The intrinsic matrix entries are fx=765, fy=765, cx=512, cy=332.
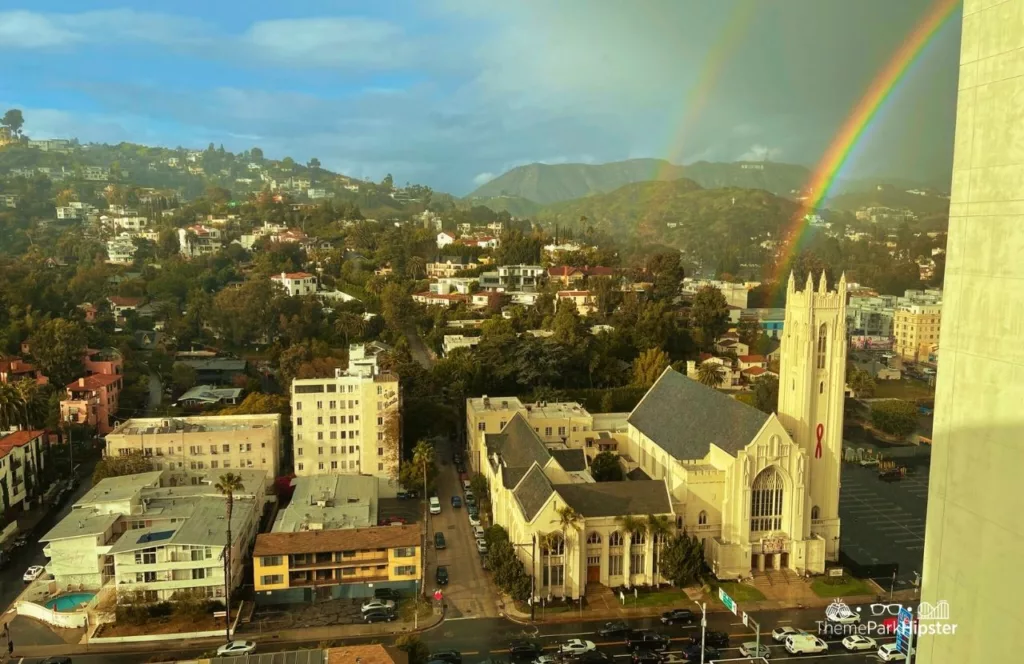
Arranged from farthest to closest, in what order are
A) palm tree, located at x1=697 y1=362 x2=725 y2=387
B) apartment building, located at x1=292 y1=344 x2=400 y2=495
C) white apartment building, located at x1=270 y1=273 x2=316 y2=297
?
1. white apartment building, located at x1=270 y1=273 x2=316 y2=297
2. palm tree, located at x1=697 y1=362 x2=725 y2=387
3. apartment building, located at x1=292 y1=344 x2=400 y2=495

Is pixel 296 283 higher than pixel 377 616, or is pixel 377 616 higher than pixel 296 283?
pixel 296 283

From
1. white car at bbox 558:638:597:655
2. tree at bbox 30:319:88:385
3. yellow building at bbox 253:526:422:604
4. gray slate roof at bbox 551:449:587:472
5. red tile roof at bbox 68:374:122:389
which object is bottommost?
white car at bbox 558:638:597:655

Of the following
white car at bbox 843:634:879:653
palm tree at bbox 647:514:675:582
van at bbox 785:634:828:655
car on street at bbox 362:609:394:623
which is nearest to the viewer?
van at bbox 785:634:828:655

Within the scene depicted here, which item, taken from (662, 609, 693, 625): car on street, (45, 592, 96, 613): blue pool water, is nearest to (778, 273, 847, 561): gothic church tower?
(662, 609, 693, 625): car on street

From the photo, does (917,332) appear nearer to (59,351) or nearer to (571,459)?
(571,459)

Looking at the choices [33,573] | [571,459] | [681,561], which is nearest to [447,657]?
[681,561]

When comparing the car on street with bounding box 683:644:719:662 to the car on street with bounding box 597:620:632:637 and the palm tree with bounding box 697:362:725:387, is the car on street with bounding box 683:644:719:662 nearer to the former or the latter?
the car on street with bounding box 597:620:632:637

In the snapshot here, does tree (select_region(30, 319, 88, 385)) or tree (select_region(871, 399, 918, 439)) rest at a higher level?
tree (select_region(30, 319, 88, 385))
